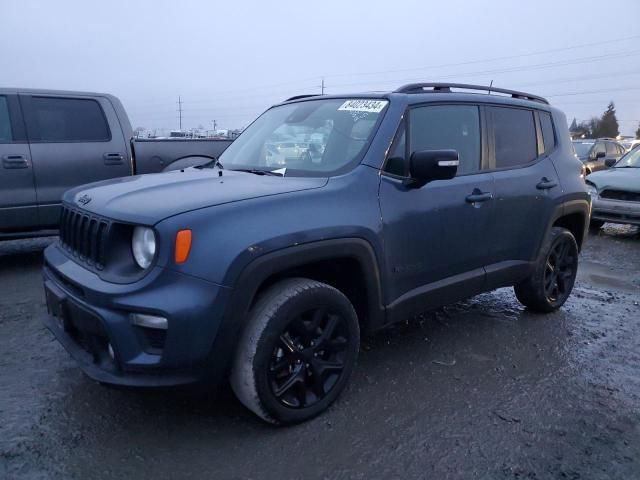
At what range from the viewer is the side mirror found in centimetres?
295

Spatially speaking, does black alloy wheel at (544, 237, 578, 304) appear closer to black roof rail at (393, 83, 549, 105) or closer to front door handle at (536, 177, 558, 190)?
front door handle at (536, 177, 558, 190)

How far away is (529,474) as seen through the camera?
2414mm

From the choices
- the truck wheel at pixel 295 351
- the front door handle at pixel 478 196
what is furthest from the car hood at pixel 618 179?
the truck wheel at pixel 295 351

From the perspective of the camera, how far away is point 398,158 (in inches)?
123

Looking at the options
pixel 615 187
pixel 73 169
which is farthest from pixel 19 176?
pixel 615 187

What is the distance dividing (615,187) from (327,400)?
775cm

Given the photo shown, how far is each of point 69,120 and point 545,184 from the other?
198 inches

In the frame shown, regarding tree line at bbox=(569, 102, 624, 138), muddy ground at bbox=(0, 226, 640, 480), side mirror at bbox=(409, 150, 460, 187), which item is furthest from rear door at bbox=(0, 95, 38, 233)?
tree line at bbox=(569, 102, 624, 138)

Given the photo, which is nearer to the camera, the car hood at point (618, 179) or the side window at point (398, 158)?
the side window at point (398, 158)

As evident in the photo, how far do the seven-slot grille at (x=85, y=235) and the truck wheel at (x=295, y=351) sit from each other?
818 millimetres

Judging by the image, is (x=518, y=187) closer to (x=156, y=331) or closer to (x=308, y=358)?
(x=308, y=358)

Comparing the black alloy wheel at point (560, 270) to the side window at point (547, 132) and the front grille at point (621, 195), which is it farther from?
the front grille at point (621, 195)

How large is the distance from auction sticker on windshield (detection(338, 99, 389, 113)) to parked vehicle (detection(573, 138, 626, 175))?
10.6m

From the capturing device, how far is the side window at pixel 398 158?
3100mm
